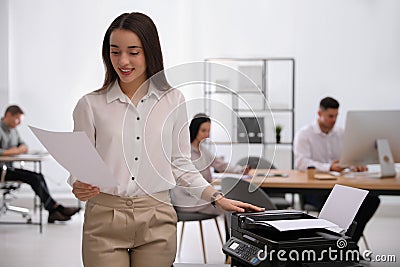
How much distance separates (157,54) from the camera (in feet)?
6.15

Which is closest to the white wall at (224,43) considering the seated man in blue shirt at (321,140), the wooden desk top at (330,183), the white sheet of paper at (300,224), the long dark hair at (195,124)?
the seated man in blue shirt at (321,140)

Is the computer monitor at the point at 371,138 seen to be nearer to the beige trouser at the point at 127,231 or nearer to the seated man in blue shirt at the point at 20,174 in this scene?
the beige trouser at the point at 127,231

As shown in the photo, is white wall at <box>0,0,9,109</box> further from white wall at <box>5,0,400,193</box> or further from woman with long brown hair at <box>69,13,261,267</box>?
woman with long brown hair at <box>69,13,261,267</box>

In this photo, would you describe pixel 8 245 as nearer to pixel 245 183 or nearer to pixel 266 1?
pixel 245 183

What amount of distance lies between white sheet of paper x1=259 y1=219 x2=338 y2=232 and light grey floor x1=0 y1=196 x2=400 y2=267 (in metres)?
3.41

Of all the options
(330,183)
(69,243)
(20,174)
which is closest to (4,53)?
(20,174)

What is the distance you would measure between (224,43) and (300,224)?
6144 millimetres

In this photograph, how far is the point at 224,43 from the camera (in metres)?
7.62

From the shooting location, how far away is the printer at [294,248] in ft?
5.06

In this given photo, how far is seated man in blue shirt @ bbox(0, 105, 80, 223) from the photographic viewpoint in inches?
261

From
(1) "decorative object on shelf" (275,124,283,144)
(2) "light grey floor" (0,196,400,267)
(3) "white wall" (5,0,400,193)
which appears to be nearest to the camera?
(2) "light grey floor" (0,196,400,267)

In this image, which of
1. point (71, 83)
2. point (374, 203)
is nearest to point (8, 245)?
point (71, 83)

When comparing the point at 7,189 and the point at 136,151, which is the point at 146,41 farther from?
the point at 7,189

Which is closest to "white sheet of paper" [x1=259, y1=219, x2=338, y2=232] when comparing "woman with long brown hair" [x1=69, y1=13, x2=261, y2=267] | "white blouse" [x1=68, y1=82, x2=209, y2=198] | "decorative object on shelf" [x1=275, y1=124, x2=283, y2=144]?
"woman with long brown hair" [x1=69, y1=13, x2=261, y2=267]
